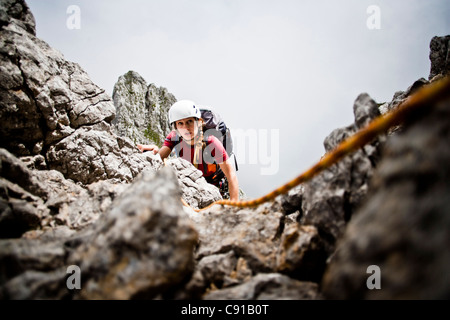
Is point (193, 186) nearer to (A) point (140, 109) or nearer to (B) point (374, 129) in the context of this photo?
(B) point (374, 129)

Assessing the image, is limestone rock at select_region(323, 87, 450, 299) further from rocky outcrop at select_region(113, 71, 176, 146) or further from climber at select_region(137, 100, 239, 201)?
rocky outcrop at select_region(113, 71, 176, 146)

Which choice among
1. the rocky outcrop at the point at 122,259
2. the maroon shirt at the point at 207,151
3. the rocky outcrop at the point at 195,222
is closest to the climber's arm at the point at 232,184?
the maroon shirt at the point at 207,151

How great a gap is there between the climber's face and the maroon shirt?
100 cm

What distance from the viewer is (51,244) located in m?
4.54

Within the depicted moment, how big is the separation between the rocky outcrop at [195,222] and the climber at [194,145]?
380 centimetres

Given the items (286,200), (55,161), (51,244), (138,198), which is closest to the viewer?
(138,198)

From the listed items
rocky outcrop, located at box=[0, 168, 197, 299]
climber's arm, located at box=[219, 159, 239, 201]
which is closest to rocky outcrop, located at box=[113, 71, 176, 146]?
climber's arm, located at box=[219, 159, 239, 201]

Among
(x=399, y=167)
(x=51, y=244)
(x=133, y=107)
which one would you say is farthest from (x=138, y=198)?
(x=133, y=107)

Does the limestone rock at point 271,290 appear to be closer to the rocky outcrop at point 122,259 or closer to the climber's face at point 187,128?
the rocky outcrop at point 122,259

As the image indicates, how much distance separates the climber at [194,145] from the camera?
11.2 m

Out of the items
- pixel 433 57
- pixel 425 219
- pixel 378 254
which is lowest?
pixel 378 254
